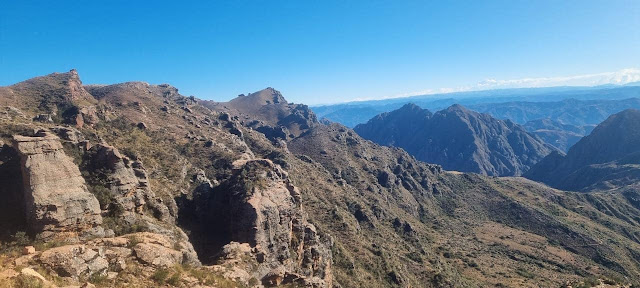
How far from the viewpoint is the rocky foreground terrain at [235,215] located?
28672 mm

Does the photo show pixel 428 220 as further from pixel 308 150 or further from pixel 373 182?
pixel 308 150

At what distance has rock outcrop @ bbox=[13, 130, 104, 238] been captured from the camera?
29.0m

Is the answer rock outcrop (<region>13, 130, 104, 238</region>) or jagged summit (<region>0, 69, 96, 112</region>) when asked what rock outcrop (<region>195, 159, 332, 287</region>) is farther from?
jagged summit (<region>0, 69, 96, 112</region>)

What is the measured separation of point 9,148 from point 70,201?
13.4m

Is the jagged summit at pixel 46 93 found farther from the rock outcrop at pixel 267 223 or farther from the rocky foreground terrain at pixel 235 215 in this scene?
the rock outcrop at pixel 267 223

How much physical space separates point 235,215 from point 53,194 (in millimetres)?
21910

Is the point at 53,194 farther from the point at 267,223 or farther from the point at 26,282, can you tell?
the point at 267,223

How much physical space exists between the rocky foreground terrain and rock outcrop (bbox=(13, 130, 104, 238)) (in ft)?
0.40

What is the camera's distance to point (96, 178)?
38.8m

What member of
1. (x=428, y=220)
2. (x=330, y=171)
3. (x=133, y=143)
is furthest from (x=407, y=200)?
(x=133, y=143)

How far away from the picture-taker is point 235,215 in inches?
1896

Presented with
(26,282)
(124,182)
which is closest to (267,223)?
(124,182)

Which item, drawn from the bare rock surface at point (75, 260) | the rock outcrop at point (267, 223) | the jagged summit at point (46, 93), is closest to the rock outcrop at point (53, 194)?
the bare rock surface at point (75, 260)

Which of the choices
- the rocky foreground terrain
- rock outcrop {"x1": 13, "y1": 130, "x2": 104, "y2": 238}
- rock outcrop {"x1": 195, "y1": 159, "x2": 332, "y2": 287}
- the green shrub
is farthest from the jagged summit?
the green shrub
